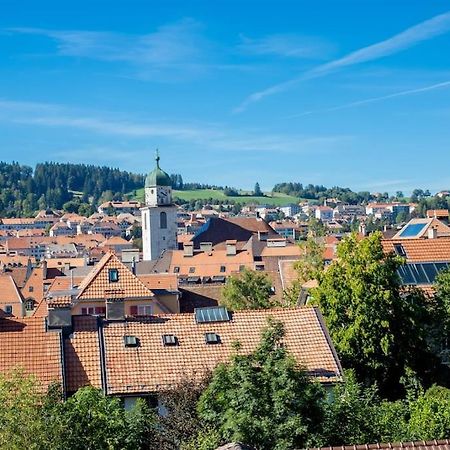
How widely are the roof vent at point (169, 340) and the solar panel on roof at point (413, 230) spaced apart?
31257 millimetres

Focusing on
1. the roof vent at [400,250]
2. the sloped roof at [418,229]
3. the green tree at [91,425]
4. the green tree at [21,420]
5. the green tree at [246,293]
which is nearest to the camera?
the green tree at [21,420]

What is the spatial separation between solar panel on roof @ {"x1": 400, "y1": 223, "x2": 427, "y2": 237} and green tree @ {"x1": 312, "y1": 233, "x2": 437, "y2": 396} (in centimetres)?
2380

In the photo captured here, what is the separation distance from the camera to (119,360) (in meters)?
26.9

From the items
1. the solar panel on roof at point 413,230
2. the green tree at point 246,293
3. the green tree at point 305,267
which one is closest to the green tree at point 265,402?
the green tree at point 305,267

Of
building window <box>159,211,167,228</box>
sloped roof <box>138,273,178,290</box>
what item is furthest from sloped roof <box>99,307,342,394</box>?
building window <box>159,211,167,228</box>

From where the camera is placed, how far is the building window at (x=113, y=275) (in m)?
40.3

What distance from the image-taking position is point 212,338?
2831 centimetres

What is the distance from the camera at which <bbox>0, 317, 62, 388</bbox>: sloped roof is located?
2628 cm

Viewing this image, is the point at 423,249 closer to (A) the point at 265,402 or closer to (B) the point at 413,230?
(B) the point at 413,230

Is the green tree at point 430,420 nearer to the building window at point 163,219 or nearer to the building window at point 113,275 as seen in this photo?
the building window at point 113,275

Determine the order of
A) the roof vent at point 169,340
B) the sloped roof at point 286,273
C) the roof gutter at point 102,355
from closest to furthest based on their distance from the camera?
the roof gutter at point 102,355, the roof vent at point 169,340, the sloped roof at point 286,273

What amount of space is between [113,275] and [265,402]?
22.0 m

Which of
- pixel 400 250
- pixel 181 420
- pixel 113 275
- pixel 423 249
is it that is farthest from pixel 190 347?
pixel 423 249

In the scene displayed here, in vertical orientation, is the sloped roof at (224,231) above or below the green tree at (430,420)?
above
